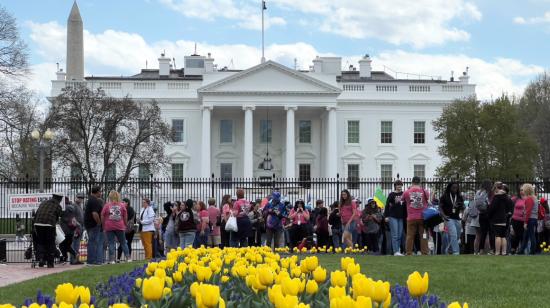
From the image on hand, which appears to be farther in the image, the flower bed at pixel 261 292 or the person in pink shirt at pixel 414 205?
the person in pink shirt at pixel 414 205

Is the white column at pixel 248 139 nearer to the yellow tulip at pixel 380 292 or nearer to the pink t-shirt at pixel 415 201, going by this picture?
the pink t-shirt at pixel 415 201

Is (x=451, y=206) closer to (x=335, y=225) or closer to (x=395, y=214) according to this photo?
(x=395, y=214)

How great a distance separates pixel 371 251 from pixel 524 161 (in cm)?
3033

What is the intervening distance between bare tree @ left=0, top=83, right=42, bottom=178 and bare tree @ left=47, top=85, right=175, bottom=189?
1.84 metres

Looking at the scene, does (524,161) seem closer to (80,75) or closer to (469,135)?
(469,135)

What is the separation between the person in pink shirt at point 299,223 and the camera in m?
19.0

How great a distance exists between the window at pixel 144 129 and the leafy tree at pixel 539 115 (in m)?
30.1

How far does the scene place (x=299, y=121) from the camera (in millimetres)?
61500

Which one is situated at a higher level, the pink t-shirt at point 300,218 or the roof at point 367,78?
the roof at point 367,78

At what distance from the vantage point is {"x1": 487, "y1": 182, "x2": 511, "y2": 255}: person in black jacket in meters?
Result: 16.1

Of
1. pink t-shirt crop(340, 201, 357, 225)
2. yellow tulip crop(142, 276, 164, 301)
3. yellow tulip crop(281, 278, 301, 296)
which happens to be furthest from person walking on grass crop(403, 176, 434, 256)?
yellow tulip crop(142, 276, 164, 301)

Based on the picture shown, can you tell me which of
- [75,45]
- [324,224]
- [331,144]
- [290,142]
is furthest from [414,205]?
[75,45]

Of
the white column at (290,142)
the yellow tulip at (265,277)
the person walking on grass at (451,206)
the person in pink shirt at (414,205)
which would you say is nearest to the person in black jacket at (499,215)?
the person walking on grass at (451,206)

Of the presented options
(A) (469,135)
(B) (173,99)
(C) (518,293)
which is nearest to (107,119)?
(B) (173,99)
